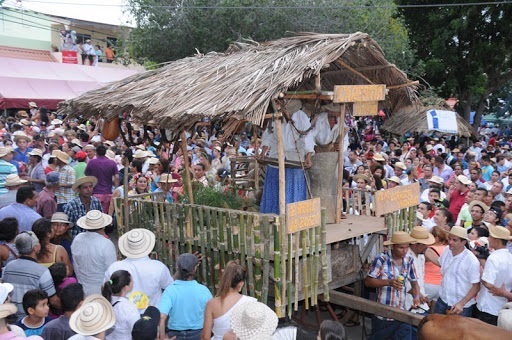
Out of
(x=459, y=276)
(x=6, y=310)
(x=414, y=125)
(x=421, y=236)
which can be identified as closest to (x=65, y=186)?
(x=6, y=310)

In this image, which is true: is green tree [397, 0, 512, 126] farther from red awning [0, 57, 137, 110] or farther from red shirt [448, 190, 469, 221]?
red shirt [448, 190, 469, 221]

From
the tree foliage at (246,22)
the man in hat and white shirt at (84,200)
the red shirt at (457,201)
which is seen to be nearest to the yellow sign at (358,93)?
the red shirt at (457,201)

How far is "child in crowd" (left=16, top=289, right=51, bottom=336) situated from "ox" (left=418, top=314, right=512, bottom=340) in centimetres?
347

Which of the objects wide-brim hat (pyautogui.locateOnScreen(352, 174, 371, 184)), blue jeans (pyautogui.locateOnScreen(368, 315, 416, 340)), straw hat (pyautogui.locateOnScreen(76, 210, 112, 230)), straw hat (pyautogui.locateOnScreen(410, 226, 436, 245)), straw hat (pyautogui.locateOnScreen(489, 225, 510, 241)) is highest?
wide-brim hat (pyautogui.locateOnScreen(352, 174, 371, 184))

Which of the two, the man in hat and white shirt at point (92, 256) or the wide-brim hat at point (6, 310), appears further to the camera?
the man in hat and white shirt at point (92, 256)

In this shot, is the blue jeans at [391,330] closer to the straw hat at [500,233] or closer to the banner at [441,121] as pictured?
the straw hat at [500,233]

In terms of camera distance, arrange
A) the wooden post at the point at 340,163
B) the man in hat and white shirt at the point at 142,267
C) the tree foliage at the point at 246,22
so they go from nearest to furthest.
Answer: the man in hat and white shirt at the point at 142,267
the wooden post at the point at 340,163
the tree foliage at the point at 246,22

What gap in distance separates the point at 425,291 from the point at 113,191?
5752mm

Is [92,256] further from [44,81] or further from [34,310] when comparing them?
[44,81]

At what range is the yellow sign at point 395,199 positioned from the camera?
7566mm

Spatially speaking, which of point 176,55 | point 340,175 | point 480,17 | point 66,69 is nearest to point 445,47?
point 480,17

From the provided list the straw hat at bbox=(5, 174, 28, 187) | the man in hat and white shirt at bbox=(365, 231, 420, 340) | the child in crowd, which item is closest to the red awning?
the straw hat at bbox=(5, 174, 28, 187)

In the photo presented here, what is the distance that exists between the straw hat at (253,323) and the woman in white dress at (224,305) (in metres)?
0.71

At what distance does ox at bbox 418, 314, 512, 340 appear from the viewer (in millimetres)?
5066
